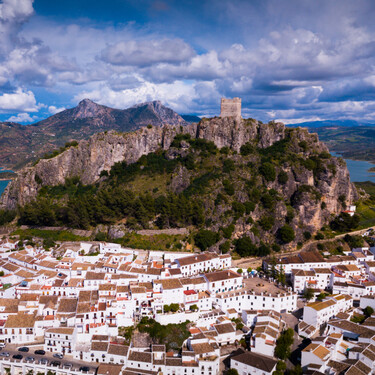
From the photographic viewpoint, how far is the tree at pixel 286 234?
151ft

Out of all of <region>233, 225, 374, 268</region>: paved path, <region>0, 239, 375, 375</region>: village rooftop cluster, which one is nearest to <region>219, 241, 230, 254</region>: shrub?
Answer: <region>233, 225, 374, 268</region>: paved path

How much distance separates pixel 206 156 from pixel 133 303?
32.3 meters

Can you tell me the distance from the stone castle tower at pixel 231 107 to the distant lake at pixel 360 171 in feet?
281

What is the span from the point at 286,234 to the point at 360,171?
129 m

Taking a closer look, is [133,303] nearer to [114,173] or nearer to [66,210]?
[66,210]

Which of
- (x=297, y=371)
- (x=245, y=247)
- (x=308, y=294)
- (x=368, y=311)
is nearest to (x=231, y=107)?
(x=245, y=247)

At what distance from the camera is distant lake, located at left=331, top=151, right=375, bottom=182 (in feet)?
443

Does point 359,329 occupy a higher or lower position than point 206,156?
lower

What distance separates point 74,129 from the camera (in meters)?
190

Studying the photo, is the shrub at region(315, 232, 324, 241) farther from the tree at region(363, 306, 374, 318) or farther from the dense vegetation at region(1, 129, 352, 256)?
the tree at region(363, 306, 374, 318)

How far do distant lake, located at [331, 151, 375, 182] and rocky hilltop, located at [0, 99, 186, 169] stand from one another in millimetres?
82277

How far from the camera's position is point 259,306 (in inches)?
1325

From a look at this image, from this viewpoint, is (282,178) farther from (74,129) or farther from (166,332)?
(74,129)

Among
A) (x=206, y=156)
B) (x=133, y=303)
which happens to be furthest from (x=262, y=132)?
(x=133, y=303)
